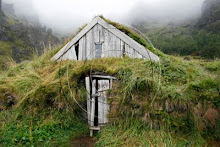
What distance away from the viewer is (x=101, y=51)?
808cm

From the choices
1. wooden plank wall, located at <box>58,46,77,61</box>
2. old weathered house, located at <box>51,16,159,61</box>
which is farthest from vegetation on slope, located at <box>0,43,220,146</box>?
wooden plank wall, located at <box>58,46,77,61</box>

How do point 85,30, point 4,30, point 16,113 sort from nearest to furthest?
point 16,113, point 85,30, point 4,30

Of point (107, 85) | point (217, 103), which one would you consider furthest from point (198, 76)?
point (107, 85)

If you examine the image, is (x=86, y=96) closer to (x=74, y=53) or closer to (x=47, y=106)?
(x=47, y=106)

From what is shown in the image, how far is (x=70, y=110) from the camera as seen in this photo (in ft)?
18.9

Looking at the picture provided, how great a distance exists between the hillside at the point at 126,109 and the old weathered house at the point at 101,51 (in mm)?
327

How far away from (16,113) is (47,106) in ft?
3.26

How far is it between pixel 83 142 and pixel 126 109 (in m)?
1.67

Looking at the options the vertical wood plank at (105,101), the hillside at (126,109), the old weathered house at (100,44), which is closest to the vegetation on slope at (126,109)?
the hillside at (126,109)

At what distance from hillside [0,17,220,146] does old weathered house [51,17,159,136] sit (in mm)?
327

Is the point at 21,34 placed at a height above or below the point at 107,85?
above

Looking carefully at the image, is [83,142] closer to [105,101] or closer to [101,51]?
[105,101]

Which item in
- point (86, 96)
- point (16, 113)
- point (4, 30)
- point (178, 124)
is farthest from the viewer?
point (4, 30)

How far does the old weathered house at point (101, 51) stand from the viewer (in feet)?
18.5
